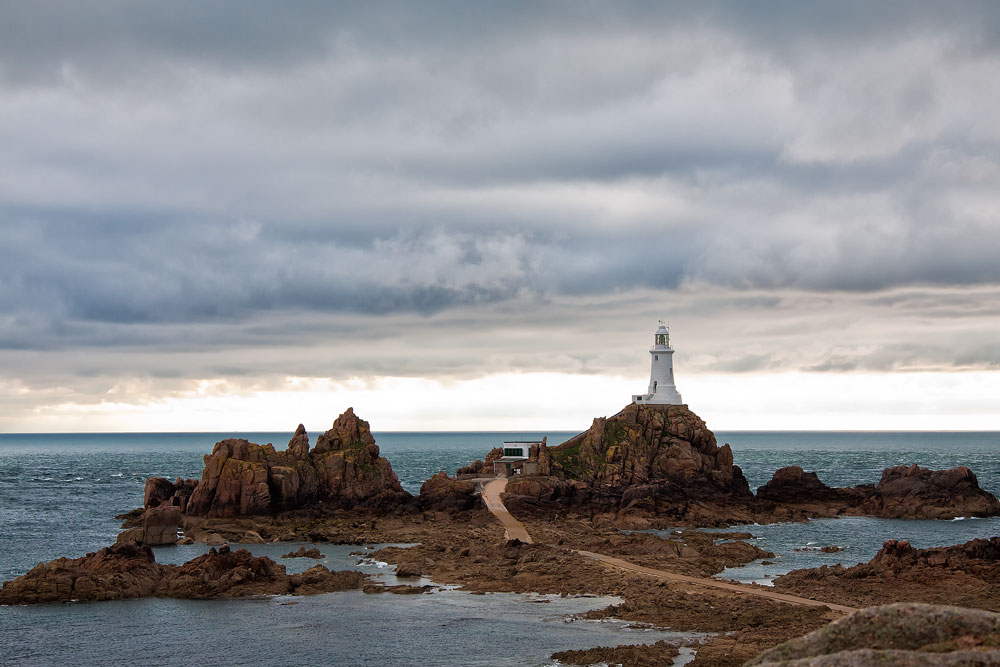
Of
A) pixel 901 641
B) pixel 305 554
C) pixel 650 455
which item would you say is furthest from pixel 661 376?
pixel 901 641

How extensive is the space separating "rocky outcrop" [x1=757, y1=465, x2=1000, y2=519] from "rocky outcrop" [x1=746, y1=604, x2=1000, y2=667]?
10136cm

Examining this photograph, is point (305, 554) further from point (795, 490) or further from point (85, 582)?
point (795, 490)

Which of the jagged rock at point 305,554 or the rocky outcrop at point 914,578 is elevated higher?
the rocky outcrop at point 914,578

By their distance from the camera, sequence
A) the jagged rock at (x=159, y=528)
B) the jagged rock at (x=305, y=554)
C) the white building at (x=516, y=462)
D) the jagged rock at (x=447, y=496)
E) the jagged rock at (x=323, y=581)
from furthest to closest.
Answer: the white building at (x=516, y=462) → the jagged rock at (x=447, y=496) → the jagged rock at (x=159, y=528) → the jagged rock at (x=305, y=554) → the jagged rock at (x=323, y=581)

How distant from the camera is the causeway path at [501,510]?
3506 inches

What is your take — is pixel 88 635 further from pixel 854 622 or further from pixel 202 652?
pixel 854 622

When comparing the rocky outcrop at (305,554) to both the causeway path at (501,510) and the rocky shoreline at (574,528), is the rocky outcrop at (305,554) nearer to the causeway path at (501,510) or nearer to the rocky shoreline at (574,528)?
the rocky shoreline at (574,528)

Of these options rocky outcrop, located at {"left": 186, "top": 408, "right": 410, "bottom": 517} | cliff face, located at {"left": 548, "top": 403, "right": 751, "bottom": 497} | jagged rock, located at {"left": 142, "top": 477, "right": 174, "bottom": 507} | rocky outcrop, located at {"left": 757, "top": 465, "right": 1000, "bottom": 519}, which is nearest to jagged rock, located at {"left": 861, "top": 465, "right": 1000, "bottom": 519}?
rocky outcrop, located at {"left": 757, "top": 465, "right": 1000, "bottom": 519}

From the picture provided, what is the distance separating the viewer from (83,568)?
206 ft

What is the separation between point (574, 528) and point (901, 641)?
79.1 meters

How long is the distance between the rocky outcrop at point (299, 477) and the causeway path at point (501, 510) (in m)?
9.82

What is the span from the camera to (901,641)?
56.9 ft

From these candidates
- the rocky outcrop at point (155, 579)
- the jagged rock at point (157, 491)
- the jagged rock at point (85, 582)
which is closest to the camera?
the jagged rock at point (85, 582)

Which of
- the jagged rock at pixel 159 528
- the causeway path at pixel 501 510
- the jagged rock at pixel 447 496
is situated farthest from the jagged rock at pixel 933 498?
the jagged rock at pixel 159 528
